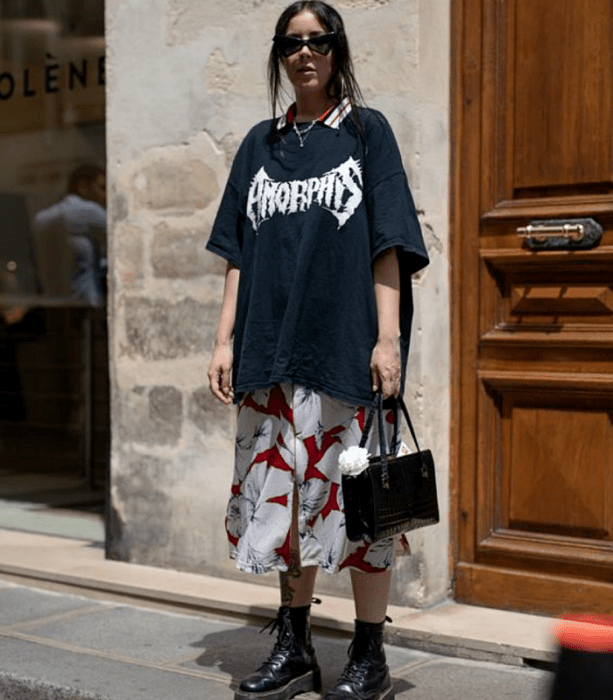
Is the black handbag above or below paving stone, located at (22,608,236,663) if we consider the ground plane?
above

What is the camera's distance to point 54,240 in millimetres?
7523

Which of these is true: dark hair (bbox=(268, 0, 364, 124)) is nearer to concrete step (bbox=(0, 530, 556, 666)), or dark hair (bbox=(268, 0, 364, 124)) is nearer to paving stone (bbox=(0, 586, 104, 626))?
concrete step (bbox=(0, 530, 556, 666))

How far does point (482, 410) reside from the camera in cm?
421

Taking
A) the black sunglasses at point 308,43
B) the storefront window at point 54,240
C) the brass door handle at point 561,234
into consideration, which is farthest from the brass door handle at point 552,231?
the storefront window at point 54,240

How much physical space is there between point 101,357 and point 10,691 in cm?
381

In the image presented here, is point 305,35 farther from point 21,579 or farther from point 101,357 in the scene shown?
point 101,357

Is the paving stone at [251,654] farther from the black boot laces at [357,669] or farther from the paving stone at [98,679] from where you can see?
the black boot laces at [357,669]

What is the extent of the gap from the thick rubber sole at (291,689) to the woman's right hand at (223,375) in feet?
2.55

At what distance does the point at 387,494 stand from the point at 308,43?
118cm

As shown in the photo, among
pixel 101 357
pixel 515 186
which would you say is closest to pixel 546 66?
pixel 515 186

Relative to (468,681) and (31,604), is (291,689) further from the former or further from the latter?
(31,604)

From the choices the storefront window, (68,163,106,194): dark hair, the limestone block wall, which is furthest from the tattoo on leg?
(68,163,106,194): dark hair

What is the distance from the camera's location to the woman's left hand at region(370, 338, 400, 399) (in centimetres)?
317

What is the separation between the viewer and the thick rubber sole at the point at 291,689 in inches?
131
